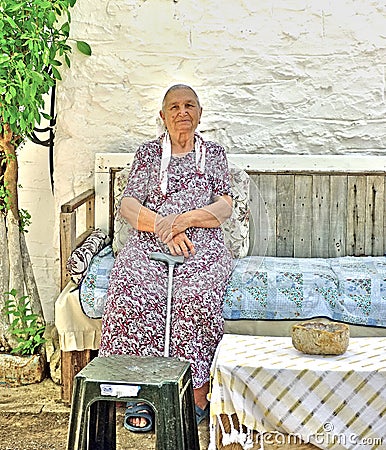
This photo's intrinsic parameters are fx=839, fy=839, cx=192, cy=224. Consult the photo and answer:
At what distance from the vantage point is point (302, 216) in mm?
4020

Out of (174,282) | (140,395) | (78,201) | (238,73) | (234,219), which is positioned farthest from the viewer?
(238,73)

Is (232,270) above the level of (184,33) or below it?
below

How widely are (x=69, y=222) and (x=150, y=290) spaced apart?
1.58 ft

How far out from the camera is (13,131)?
3.73 metres

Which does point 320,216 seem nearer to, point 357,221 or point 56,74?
point 357,221

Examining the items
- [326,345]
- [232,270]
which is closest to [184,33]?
[232,270]

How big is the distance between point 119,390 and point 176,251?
1211mm

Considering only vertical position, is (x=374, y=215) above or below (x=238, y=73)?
below

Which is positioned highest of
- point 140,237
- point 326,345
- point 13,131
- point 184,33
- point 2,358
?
point 184,33

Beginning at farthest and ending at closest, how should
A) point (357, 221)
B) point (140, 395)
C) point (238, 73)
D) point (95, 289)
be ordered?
point (238, 73) → point (357, 221) → point (95, 289) → point (140, 395)

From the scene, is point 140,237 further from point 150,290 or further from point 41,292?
point 41,292

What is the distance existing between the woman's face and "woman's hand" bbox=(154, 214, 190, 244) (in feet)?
1.31

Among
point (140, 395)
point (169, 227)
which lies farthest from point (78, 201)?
point (140, 395)

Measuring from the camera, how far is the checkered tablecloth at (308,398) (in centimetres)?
240
